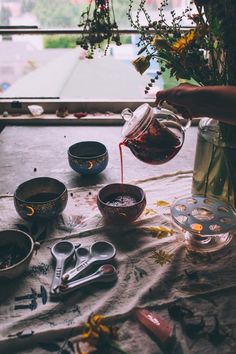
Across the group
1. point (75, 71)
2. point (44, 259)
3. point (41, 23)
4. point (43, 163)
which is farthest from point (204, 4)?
point (75, 71)

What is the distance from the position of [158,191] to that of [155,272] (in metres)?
0.41

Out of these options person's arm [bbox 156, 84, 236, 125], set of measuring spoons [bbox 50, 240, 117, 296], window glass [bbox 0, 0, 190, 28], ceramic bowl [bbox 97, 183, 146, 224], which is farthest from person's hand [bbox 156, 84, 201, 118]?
window glass [bbox 0, 0, 190, 28]

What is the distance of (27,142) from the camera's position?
1694mm

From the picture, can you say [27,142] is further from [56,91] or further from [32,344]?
[32,344]

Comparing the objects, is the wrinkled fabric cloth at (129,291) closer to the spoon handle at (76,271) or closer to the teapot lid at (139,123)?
the spoon handle at (76,271)

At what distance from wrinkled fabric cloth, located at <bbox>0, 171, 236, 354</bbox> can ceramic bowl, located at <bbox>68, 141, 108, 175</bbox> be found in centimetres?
23

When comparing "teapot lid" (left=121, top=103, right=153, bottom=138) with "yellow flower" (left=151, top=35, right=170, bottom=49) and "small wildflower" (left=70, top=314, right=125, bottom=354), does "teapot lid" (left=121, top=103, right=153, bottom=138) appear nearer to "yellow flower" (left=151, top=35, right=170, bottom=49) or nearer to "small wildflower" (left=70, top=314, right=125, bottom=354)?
"yellow flower" (left=151, top=35, right=170, bottom=49)

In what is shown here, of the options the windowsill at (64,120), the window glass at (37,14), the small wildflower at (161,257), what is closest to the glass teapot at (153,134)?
the small wildflower at (161,257)

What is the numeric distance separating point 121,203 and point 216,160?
29 centimetres

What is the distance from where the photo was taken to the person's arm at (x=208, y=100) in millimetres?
795

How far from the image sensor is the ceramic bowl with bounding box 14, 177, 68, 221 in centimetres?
105

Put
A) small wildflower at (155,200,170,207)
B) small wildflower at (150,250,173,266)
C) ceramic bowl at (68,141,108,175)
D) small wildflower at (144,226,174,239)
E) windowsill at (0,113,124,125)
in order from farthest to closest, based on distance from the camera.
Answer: windowsill at (0,113,124,125)
ceramic bowl at (68,141,108,175)
small wildflower at (155,200,170,207)
small wildflower at (144,226,174,239)
small wildflower at (150,250,173,266)

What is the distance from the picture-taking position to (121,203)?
111 cm

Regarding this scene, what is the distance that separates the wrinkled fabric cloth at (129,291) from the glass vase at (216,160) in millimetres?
145
